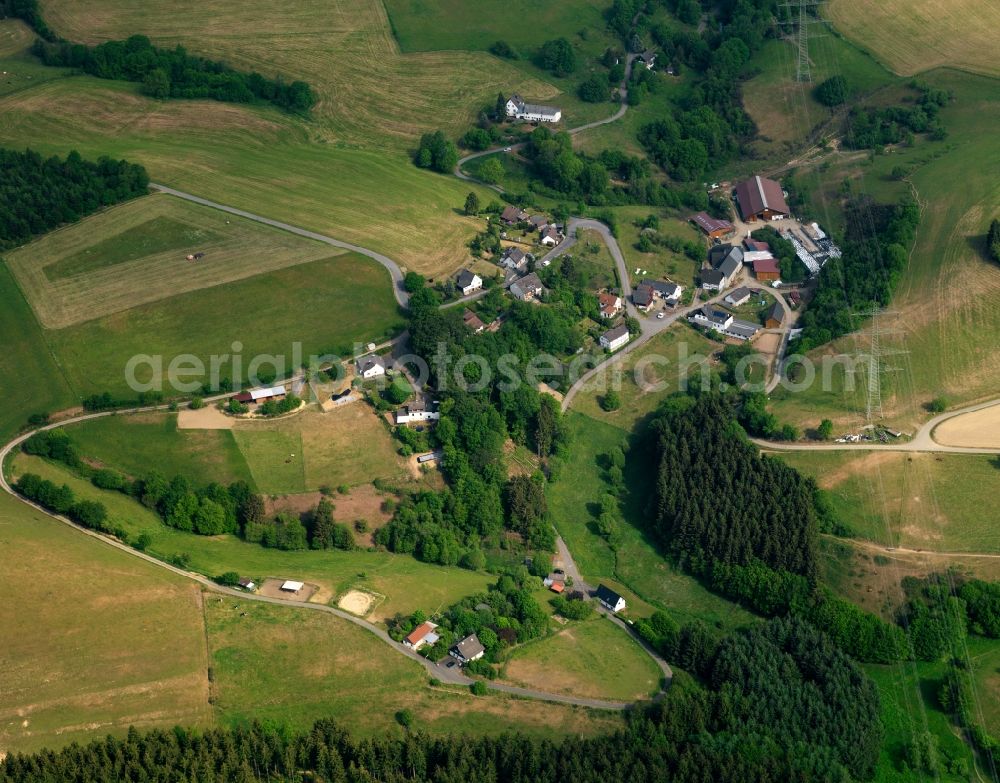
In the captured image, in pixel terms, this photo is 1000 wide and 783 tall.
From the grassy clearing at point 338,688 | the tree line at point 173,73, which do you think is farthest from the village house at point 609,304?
the tree line at point 173,73

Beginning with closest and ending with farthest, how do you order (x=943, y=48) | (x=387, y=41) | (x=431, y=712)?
(x=431, y=712) → (x=943, y=48) → (x=387, y=41)

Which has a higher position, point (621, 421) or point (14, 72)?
point (14, 72)

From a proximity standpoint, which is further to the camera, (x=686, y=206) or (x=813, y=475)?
(x=686, y=206)

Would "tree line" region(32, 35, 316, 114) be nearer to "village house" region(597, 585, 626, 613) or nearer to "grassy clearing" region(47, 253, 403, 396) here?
"grassy clearing" region(47, 253, 403, 396)

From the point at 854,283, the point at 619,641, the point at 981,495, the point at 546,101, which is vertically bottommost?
the point at 619,641

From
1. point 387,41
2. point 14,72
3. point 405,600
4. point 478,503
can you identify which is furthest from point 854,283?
point 14,72

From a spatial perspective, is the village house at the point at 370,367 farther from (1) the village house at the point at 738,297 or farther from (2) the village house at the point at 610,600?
(1) the village house at the point at 738,297

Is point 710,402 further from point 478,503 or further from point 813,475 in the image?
point 478,503
